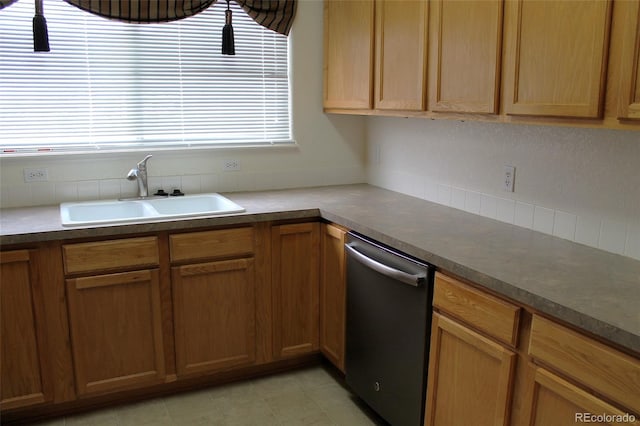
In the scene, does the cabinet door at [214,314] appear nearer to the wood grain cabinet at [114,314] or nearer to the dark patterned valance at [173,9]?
the wood grain cabinet at [114,314]

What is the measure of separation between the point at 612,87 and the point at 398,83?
1.14 meters

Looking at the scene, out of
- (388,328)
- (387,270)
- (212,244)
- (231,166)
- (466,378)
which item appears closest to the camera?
(466,378)

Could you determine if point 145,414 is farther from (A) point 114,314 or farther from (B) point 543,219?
(B) point 543,219

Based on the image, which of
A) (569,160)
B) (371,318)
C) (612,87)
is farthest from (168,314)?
(612,87)

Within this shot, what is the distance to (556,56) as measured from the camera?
1.92 meters

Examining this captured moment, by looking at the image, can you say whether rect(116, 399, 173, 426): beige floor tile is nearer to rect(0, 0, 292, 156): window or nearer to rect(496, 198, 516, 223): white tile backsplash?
rect(0, 0, 292, 156): window

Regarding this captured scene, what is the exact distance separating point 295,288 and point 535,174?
1.28 meters

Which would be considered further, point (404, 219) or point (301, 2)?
point (301, 2)

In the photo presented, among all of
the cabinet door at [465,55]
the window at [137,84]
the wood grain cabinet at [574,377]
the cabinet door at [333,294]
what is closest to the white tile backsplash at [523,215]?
the cabinet door at [465,55]

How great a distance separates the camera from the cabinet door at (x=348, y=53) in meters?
2.98

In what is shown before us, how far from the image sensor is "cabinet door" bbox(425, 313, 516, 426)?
1.87 metres

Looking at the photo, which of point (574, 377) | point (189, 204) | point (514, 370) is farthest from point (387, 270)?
point (189, 204)

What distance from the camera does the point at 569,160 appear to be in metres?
2.31

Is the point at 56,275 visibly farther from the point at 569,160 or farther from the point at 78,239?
the point at 569,160
